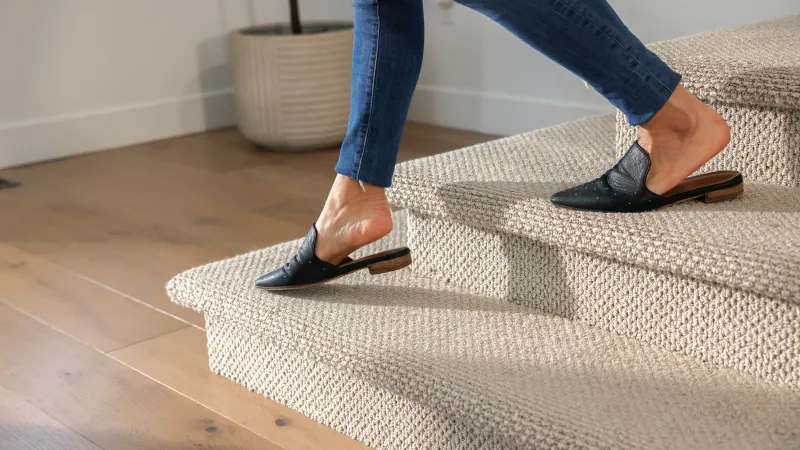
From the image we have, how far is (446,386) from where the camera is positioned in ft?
3.23

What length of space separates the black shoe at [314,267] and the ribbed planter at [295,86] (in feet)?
4.68

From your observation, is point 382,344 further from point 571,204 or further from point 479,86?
point 479,86

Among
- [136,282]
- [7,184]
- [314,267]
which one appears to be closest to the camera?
[314,267]

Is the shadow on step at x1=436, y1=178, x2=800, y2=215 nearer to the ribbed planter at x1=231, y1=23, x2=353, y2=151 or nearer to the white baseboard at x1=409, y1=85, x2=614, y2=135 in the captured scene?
the white baseboard at x1=409, y1=85, x2=614, y2=135

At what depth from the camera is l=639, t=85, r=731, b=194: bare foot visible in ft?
3.47

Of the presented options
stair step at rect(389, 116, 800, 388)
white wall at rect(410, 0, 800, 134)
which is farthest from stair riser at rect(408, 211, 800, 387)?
white wall at rect(410, 0, 800, 134)

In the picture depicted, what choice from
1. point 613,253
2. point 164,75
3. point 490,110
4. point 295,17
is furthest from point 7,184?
point 613,253

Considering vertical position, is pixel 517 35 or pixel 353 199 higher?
pixel 517 35

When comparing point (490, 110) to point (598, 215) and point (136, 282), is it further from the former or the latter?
point (598, 215)

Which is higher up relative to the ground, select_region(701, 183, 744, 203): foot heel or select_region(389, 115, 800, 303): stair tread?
select_region(701, 183, 744, 203): foot heel

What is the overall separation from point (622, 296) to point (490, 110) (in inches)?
67.5

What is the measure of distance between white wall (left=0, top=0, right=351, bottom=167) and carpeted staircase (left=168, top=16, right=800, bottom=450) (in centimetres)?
156

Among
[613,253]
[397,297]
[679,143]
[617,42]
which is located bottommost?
[397,297]

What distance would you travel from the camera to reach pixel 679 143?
1.07 meters
